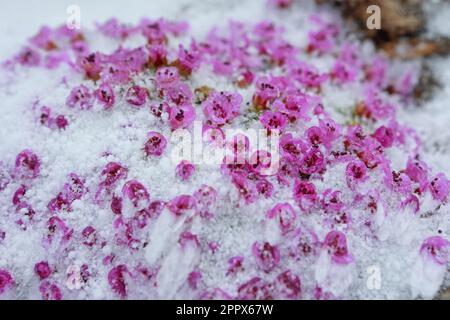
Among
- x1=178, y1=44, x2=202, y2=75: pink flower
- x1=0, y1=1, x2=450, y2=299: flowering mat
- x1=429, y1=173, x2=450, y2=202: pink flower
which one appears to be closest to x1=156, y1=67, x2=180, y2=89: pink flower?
x1=0, y1=1, x2=450, y2=299: flowering mat

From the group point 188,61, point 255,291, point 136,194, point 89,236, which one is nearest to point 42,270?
point 89,236

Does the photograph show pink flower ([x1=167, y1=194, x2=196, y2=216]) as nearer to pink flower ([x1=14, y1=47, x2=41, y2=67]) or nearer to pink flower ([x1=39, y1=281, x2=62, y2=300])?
pink flower ([x1=39, y1=281, x2=62, y2=300])

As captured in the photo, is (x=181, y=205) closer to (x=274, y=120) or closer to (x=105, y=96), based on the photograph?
(x=274, y=120)

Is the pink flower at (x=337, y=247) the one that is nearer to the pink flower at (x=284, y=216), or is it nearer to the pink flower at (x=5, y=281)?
the pink flower at (x=284, y=216)

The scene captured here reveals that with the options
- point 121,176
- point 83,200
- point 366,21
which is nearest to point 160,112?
point 121,176

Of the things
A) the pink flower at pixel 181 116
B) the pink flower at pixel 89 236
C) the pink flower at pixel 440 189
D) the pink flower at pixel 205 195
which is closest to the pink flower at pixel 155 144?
the pink flower at pixel 181 116

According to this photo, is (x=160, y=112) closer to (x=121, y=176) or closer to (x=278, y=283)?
(x=121, y=176)
